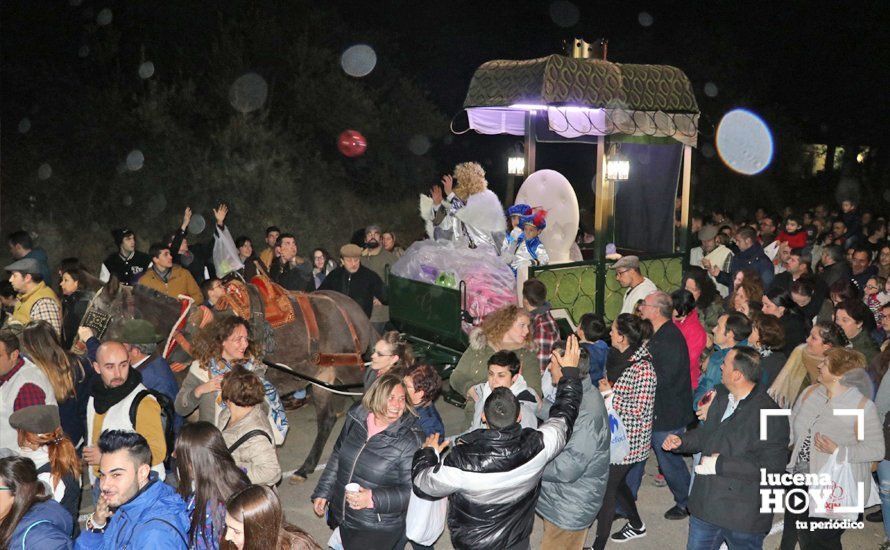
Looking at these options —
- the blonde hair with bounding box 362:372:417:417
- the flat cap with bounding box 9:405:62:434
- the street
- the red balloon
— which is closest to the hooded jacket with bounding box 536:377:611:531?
the blonde hair with bounding box 362:372:417:417

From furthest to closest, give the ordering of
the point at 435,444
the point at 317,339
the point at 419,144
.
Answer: the point at 419,144, the point at 317,339, the point at 435,444

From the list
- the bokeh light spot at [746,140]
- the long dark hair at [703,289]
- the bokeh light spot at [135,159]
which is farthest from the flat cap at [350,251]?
the bokeh light spot at [746,140]

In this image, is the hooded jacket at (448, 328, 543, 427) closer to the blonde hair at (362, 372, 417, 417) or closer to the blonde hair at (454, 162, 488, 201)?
the blonde hair at (362, 372, 417, 417)

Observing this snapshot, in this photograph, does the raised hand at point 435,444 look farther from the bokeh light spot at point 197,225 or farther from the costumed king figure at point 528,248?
the bokeh light spot at point 197,225

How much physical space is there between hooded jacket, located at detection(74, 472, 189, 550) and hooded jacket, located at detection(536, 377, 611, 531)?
2.08 metres

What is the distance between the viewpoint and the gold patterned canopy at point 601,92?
28.9ft

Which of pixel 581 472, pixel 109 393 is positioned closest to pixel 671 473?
pixel 581 472

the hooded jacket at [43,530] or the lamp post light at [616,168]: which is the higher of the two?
the lamp post light at [616,168]

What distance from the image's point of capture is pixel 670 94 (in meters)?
9.27

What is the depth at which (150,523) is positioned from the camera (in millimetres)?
3221

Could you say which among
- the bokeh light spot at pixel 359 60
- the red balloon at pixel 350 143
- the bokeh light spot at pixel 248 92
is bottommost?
the red balloon at pixel 350 143

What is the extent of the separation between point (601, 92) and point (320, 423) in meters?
4.54

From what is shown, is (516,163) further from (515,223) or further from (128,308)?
(128,308)

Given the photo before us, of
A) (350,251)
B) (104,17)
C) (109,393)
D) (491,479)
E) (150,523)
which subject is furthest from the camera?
(104,17)
